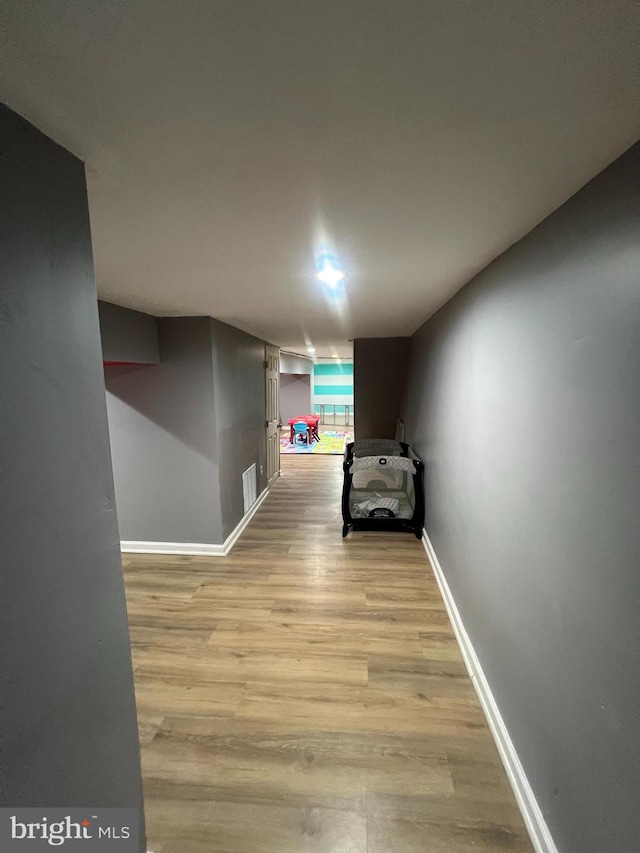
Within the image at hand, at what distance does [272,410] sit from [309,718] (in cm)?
408

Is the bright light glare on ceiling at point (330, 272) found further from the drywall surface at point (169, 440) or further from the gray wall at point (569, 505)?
the drywall surface at point (169, 440)

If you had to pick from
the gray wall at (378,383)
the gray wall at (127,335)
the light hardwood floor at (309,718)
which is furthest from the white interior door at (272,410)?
the light hardwood floor at (309,718)

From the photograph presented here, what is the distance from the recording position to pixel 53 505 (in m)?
0.76

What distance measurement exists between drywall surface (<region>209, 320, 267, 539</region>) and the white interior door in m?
0.37

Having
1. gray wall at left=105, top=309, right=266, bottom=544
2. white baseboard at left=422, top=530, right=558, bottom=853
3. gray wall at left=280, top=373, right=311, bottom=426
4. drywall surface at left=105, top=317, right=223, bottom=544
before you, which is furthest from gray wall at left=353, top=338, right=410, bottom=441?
gray wall at left=280, top=373, right=311, bottom=426

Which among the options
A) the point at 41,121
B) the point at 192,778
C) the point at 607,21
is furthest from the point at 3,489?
the point at 192,778

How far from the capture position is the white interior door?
514cm

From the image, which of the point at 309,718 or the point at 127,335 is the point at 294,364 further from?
the point at 309,718

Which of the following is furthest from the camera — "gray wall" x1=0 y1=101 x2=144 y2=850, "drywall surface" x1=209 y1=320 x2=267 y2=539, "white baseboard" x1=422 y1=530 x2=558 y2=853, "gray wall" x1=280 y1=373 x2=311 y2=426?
"gray wall" x1=280 y1=373 x2=311 y2=426

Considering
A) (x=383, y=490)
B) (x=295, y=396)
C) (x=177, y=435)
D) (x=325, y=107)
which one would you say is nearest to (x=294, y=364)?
(x=295, y=396)

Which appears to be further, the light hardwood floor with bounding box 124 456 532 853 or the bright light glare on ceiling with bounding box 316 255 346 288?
the bright light glare on ceiling with bounding box 316 255 346 288

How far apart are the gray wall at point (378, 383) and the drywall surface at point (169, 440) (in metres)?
2.80

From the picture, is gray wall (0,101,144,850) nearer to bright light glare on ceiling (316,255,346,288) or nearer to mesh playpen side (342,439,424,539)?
bright light glare on ceiling (316,255,346,288)

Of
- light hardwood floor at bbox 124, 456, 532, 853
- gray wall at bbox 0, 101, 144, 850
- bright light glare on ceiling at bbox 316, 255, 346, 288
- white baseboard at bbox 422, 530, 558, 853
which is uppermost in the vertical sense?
bright light glare on ceiling at bbox 316, 255, 346, 288
